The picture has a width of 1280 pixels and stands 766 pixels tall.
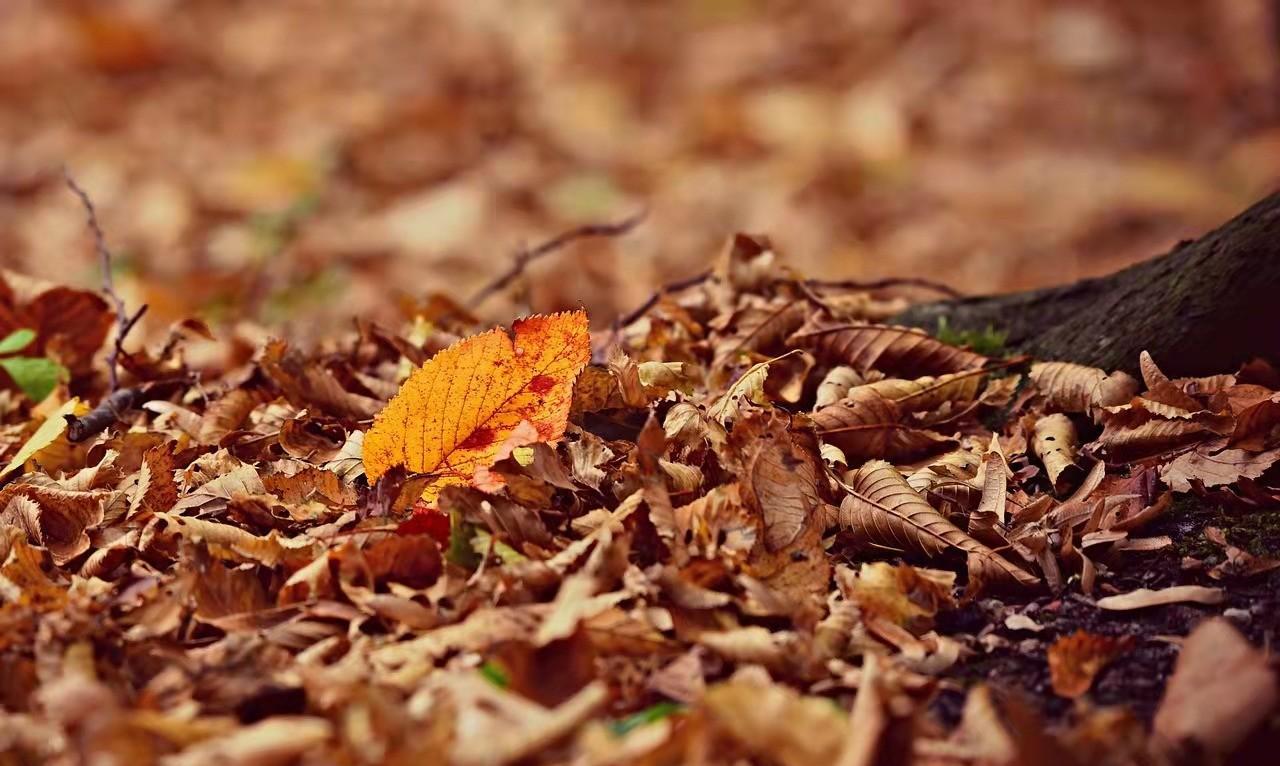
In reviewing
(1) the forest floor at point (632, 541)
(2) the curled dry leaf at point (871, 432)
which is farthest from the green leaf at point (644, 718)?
(2) the curled dry leaf at point (871, 432)

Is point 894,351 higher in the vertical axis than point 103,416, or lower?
higher

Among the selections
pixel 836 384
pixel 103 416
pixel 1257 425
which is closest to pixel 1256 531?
pixel 1257 425

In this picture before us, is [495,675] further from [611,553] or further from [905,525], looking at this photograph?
[905,525]

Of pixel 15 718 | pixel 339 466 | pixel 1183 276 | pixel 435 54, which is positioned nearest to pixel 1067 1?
pixel 435 54

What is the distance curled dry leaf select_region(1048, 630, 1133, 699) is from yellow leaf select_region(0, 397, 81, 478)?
1.48 metres

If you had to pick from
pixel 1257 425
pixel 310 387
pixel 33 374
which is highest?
pixel 1257 425

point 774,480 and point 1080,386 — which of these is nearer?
point 774,480

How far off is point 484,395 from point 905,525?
58 cm

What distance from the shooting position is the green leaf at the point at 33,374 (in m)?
2.10

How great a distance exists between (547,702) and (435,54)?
6193 millimetres

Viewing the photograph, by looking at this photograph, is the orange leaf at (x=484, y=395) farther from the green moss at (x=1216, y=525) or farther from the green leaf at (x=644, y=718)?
the green moss at (x=1216, y=525)

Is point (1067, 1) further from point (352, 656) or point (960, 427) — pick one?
point (352, 656)

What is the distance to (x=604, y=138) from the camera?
636 cm

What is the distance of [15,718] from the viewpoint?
1109mm
